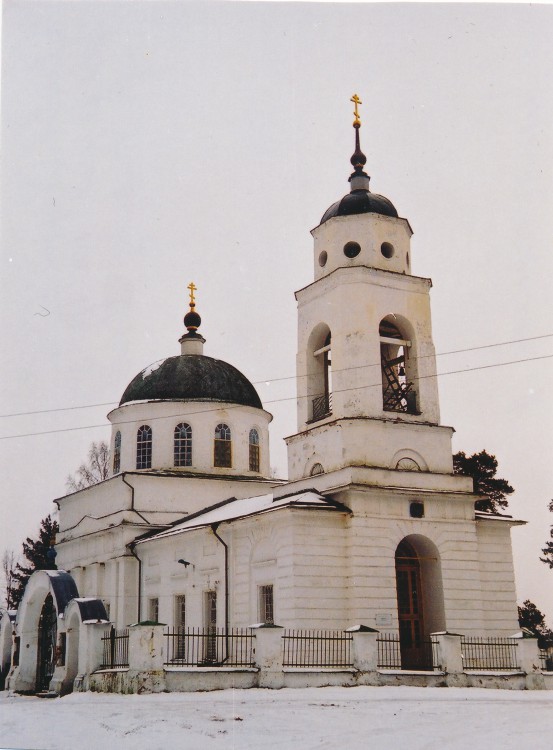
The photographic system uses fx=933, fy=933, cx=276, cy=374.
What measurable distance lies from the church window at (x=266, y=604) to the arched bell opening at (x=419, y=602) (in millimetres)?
3048

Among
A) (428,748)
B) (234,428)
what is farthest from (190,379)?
(428,748)

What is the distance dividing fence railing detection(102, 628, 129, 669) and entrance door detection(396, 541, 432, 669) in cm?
645

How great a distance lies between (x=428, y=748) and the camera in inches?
487

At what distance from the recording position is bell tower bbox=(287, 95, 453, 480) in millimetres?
22812

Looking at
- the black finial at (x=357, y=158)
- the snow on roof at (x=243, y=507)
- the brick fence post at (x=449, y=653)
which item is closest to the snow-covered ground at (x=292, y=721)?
the brick fence post at (x=449, y=653)

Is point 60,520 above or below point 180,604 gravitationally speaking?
above

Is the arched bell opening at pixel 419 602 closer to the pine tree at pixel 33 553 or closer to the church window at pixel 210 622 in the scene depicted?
the church window at pixel 210 622

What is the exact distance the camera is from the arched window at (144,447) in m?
32.1

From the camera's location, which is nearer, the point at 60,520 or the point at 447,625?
the point at 447,625

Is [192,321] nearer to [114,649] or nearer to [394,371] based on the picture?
[394,371]

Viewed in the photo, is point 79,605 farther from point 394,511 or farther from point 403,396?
point 403,396

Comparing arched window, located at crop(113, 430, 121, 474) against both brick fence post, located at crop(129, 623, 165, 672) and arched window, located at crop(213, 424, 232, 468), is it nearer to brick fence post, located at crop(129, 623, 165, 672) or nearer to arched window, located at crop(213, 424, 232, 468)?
arched window, located at crop(213, 424, 232, 468)

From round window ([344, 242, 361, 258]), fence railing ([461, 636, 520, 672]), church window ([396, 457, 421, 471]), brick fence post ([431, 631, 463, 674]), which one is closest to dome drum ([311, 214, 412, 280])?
round window ([344, 242, 361, 258])

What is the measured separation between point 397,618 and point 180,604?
7.92 meters
